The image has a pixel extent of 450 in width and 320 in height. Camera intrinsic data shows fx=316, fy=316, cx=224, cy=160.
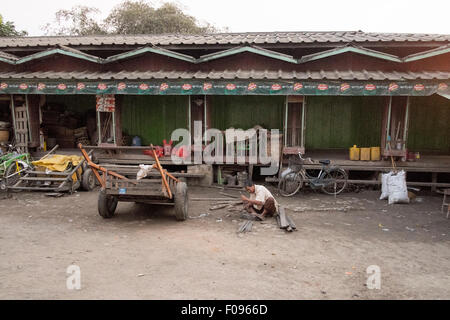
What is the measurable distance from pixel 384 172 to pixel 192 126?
7224mm

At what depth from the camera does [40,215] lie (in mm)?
8219

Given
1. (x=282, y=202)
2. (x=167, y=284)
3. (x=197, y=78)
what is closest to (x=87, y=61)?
(x=197, y=78)

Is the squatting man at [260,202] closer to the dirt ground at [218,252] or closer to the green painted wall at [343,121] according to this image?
the dirt ground at [218,252]

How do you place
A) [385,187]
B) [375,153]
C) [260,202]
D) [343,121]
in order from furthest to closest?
[343,121], [375,153], [385,187], [260,202]

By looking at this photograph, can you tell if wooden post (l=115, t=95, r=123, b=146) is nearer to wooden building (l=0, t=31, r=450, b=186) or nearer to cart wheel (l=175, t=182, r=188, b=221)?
wooden building (l=0, t=31, r=450, b=186)

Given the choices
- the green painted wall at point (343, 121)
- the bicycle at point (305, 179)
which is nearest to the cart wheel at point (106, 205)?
the bicycle at point (305, 179)

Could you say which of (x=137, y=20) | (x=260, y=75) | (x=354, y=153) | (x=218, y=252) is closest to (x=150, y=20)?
(x=137, y=20)

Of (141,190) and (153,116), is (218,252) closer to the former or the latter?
(141,190)

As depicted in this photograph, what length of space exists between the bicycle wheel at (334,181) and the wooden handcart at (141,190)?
525 centimetres

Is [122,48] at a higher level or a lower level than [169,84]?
higher

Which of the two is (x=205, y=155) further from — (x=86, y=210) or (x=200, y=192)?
(x=86, y=210)

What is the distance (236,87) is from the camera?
10781 mm

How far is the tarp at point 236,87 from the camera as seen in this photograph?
10273 mm

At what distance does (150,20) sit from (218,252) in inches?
1108
